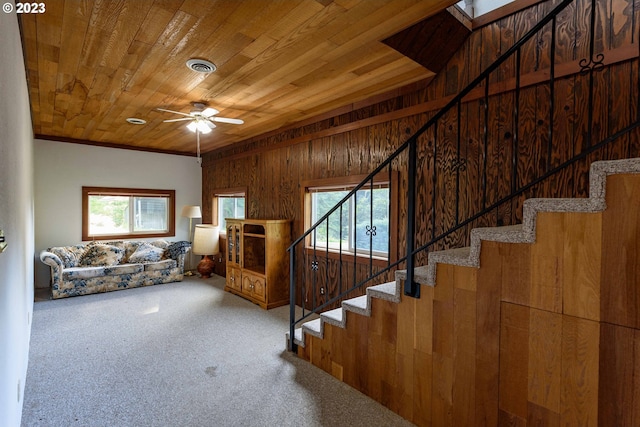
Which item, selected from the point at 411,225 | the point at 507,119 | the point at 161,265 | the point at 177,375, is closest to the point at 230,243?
the point at 161,265

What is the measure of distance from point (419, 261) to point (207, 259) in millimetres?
4631

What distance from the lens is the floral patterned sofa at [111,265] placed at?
4805mm

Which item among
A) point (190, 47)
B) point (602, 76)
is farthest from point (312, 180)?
point (602, 76)

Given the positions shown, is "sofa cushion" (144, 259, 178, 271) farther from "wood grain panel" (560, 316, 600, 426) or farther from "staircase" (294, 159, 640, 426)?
"wood grain panel" (560, 316, 600, 426)

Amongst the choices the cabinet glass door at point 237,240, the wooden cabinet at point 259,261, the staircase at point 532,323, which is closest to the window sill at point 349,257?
the wooden cabinet at point 259,261

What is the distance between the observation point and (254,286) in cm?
465

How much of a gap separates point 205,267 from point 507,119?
5.62 metres

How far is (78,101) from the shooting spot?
3.62 meters

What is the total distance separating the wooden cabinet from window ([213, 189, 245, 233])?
78cm

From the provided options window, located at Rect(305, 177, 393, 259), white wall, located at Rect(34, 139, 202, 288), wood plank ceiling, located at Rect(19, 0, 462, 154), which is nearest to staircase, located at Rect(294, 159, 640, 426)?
window, located at Rect(305, 177, 393, 259)

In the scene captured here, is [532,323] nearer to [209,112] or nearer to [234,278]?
[209,112]

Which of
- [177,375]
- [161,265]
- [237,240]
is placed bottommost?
[177,375]

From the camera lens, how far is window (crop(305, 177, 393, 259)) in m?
3.37

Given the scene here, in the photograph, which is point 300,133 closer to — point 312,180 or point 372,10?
point 312,180
